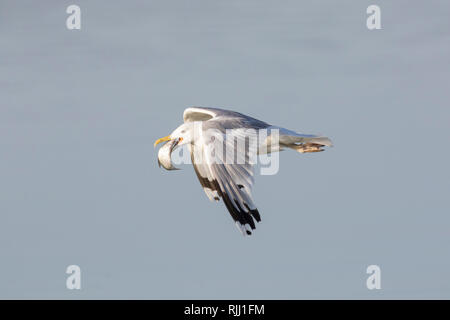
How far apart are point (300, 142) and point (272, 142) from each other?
468mm

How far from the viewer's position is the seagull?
10312 millimetres

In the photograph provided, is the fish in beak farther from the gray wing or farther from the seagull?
the gray wing

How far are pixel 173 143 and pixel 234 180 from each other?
143 centimetres

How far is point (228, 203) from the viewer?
10.3 m

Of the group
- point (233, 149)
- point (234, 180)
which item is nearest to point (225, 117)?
point (233, 149)

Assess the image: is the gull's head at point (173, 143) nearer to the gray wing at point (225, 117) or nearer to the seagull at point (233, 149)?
the seagull at point (233, 149)

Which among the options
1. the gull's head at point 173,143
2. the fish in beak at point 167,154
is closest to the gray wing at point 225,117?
the gull's head at point 173,143

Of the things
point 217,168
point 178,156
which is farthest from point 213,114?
point 217,168

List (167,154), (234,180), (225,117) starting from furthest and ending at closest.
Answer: (225,117), (167,154), (234,180)

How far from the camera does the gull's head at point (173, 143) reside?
11.4 metres

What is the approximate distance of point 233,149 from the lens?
1056 cm

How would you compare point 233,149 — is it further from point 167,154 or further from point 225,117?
point 225,117

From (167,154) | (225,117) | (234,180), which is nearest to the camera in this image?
(234,180)

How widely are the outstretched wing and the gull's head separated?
26.2 inches
